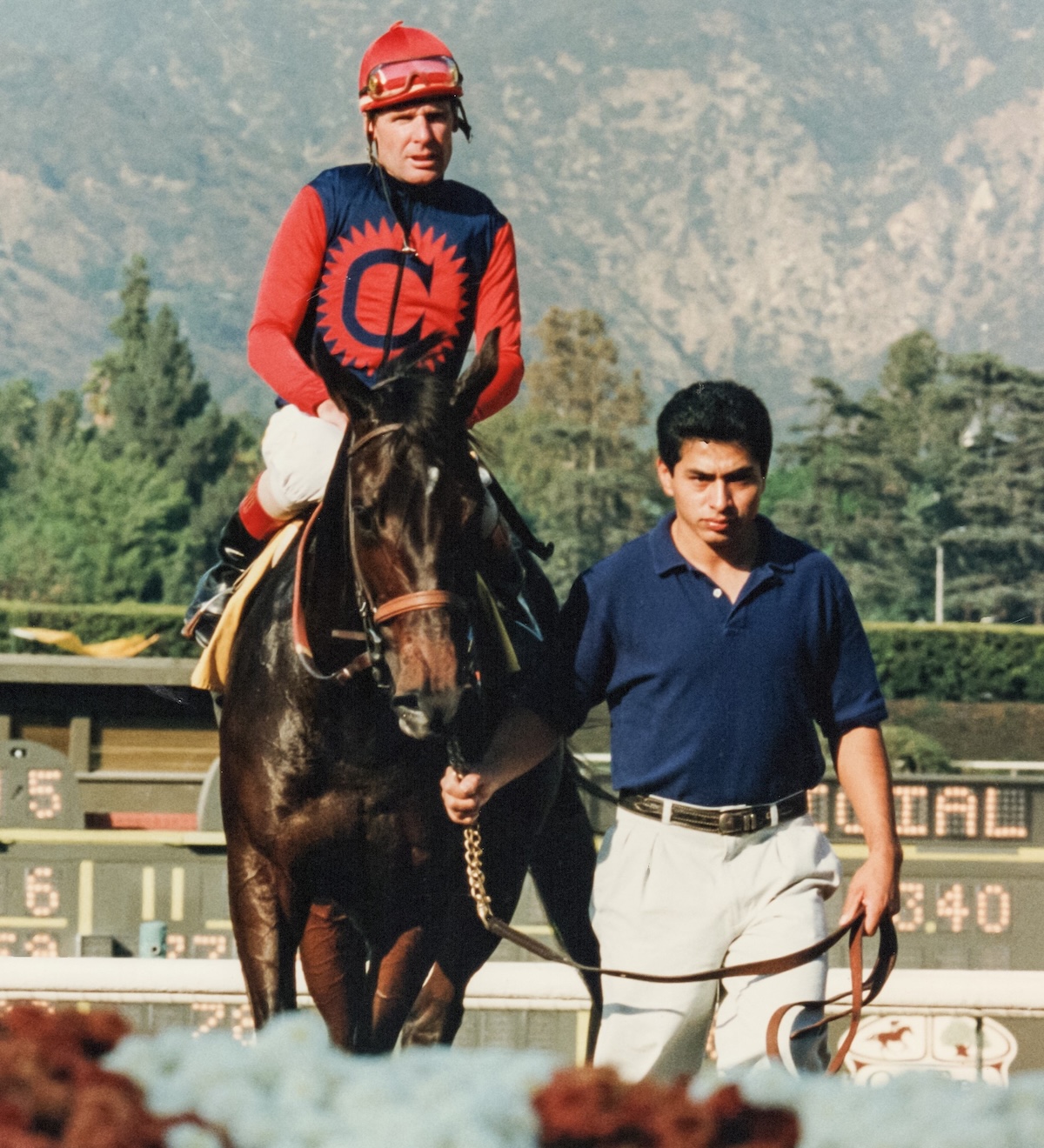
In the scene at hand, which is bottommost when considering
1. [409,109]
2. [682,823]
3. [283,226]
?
[682,823]

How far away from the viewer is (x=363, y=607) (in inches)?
171

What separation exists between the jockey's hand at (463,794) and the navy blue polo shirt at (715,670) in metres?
0.25

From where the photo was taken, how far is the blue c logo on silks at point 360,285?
5086 mm

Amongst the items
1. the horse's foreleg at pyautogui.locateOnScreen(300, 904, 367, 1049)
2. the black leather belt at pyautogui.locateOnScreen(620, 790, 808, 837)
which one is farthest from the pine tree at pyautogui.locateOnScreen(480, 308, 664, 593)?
the black leather belt at pyautogui.locateOnScreen(620, 790, 808, 837)

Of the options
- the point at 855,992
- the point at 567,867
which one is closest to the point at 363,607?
the point at 855,992

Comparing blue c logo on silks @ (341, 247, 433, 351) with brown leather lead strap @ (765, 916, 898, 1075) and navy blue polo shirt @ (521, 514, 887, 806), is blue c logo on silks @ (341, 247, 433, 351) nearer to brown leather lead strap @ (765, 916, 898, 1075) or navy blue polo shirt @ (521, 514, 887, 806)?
navy blue polo shirt @ (521, 514, 887, 806)

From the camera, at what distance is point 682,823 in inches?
160

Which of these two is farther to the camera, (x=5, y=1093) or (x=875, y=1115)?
(x=875, y=1115)

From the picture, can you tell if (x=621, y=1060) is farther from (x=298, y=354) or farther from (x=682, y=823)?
(x=298, y=354)

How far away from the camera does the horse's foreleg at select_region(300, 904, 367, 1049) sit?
16.0 feet

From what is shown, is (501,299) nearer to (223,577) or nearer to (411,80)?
(411,80)

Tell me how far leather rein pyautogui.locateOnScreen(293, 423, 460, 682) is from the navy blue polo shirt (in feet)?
1.21

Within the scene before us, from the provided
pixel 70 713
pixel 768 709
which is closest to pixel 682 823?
pixel 768 709

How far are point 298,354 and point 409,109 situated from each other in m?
0.76
